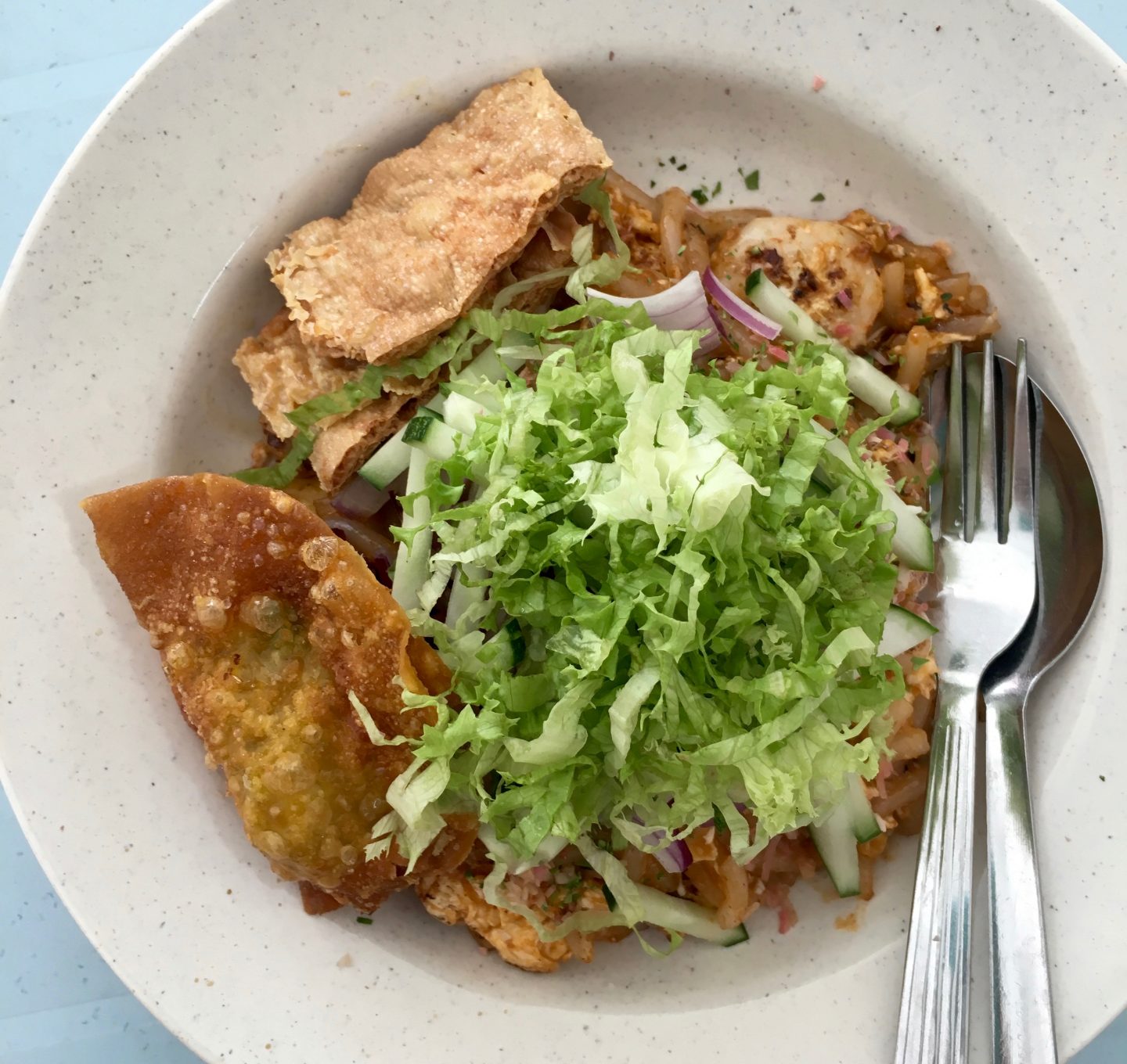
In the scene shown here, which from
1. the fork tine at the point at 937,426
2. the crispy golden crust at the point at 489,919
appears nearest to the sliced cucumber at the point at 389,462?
the crispy golden crust at the point at 489,919

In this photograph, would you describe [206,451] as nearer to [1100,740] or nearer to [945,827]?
[945,827]

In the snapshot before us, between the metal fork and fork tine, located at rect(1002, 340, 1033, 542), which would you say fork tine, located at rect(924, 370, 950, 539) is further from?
fork tine, located at rect(1002, 340, 1033, 542)

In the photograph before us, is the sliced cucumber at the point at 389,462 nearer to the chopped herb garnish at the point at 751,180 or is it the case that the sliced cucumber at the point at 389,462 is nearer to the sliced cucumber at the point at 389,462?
the sliced cucumber at the point at 389,462

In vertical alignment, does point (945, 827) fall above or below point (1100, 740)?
below

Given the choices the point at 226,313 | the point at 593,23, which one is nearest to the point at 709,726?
the point at 226,313

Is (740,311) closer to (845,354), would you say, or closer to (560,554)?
(845,354)

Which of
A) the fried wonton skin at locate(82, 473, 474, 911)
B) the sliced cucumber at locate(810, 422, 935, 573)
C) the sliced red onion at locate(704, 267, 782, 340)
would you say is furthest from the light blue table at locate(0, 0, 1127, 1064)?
the sliced cucumber at locate(810, 422, 935, 573)
